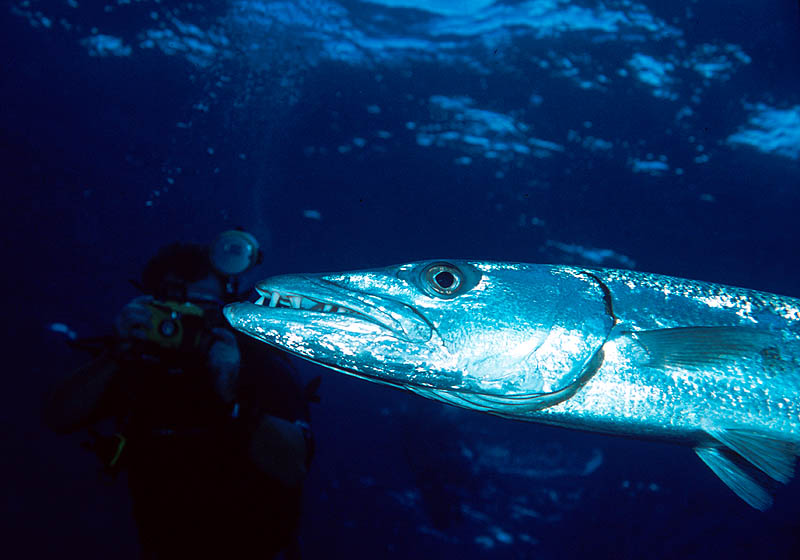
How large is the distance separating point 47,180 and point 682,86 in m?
19.4

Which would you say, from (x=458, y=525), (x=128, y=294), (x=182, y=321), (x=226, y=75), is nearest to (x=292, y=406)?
(x=182, y=321)

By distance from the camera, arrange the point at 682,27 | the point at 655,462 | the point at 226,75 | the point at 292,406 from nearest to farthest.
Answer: the point at 292,406, the point at 682,27, the point at 226,75, the point at 655,462

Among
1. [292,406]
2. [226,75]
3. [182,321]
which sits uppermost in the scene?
[226,75]

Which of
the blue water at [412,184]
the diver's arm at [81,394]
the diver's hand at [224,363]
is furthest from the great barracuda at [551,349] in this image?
the blue water at [412,184]

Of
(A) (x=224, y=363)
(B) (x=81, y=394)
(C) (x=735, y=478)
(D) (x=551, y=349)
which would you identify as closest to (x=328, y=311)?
(D) (x=551, y=349)

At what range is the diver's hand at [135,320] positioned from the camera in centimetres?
250

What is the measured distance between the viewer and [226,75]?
1005 cm

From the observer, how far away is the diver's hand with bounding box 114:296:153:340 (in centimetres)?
250

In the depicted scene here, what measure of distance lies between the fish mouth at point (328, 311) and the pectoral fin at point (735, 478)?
1.79m

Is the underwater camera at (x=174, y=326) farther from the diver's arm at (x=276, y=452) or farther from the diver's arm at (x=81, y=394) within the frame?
the diver's arm at (x=276, y=452)

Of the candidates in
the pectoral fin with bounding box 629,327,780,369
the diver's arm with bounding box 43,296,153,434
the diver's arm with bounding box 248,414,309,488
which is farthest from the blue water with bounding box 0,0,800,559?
the diver's arm with bounding box 248,414,309,488

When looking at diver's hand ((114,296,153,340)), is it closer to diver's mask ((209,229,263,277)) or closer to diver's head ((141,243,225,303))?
diver's head ((141,243,225,303))

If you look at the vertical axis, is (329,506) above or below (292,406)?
below

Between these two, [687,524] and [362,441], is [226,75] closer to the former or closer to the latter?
[362,441]
